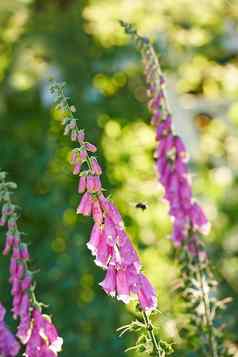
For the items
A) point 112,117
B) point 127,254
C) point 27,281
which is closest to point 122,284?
point 127,254

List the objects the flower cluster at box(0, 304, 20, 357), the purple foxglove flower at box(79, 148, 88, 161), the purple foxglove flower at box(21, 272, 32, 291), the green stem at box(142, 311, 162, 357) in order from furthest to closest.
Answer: the flower cluster at box(0, 304, 20, 357) < the purple foxglove flower at box(21, 272, 32, 291) < the green stem at box(142, 311, 162, 357) < the purple foxglove flower at box(79, 148, 88, 161)

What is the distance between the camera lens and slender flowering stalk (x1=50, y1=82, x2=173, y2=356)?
2000 mm

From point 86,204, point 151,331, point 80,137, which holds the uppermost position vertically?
point 80,137

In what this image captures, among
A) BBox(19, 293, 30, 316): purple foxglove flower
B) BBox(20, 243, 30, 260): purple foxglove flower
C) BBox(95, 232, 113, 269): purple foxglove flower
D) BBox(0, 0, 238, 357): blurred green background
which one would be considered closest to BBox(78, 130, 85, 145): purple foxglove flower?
BBox(95, 232, 113, 269): purple foxglove flower

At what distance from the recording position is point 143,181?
5863mm

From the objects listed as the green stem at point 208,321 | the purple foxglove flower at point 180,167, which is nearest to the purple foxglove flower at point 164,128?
the purple foxglove flower at point 180,167

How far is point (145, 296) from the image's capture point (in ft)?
6.86

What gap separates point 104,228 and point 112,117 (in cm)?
414

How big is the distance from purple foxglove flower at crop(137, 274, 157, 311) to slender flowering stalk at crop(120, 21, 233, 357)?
2.68 ft

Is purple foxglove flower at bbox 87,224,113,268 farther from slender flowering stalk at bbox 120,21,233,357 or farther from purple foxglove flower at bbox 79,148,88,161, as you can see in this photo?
slender flowering stalk at bbox 120,21,233,357

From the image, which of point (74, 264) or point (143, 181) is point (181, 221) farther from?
point (143, 181)

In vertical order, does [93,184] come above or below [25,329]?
above

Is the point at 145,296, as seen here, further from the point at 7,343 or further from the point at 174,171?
the point at 174,171

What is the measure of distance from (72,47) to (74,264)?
1.83m
